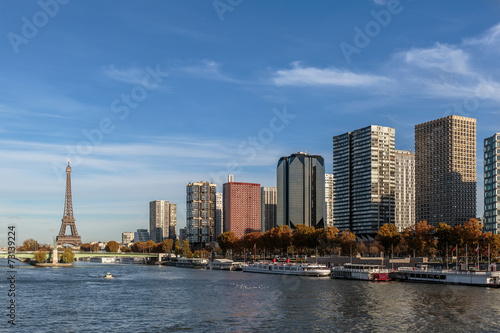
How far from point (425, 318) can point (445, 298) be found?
28.3m

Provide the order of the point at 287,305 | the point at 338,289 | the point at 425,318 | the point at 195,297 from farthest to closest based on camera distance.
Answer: the point at 338,289
the point at 195,297
the point at 287,305
the point at 425,318

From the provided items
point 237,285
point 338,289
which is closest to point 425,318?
point 338,289

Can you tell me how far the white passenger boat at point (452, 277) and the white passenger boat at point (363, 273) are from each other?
15.8 feet

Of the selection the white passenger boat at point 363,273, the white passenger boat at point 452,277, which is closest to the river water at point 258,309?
the white passenger boat at point 452,277

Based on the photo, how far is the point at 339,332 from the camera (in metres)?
81.4

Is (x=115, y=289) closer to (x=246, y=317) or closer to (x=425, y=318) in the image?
(x=246, y=317)

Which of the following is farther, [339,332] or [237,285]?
[237,285]

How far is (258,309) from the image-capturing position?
342ft

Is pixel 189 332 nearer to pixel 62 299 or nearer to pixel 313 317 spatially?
pixel 313 317

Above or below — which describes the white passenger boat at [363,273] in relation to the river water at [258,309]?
below

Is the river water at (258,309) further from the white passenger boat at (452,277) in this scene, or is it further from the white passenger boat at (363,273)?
the white passenger boat at (363,273)

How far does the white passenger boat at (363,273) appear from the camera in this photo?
17175 centimetres

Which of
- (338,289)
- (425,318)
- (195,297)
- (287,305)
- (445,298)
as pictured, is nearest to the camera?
(425,318)

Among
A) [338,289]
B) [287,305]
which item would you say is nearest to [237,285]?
[338,289]
